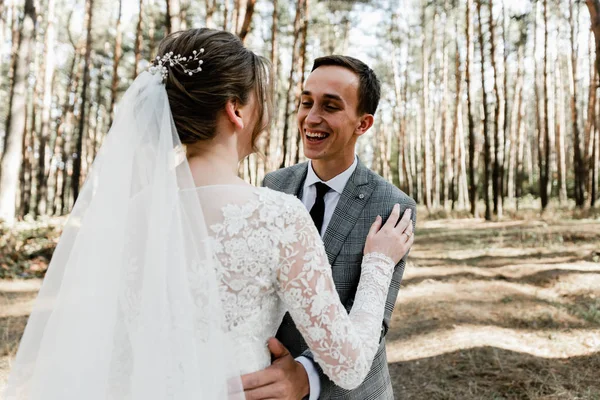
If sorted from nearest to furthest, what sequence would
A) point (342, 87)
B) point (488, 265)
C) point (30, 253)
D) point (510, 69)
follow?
point (342, 87)
point (488, 265)
point (30, 253)
point (510, 69)

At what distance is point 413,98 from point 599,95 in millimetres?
18003

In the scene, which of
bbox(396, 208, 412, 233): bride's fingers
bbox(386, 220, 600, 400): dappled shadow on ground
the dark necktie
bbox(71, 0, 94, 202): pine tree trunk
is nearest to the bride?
bbox(396, 208, 412, 233): bride's fingers

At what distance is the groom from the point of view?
210cm

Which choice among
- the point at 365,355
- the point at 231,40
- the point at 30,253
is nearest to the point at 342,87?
the point at 231,40

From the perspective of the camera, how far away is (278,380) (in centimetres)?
172

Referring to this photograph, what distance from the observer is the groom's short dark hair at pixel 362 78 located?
243 cm

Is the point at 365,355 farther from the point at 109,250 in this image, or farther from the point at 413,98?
the point at 413,98

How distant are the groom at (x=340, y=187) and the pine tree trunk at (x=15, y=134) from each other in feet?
33.9

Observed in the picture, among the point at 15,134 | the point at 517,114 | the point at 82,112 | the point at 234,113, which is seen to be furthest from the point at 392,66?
the point at 234,113

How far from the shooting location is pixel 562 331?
5.93 m

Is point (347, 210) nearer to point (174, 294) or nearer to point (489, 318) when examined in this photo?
point (174, 294)

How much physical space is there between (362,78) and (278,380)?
151cm

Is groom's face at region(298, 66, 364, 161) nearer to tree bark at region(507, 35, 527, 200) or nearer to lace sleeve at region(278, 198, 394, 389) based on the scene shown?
lace sleeve at region(278, 198, 394, 389)

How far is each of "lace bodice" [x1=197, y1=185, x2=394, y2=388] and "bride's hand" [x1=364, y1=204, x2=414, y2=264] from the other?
441 mm
